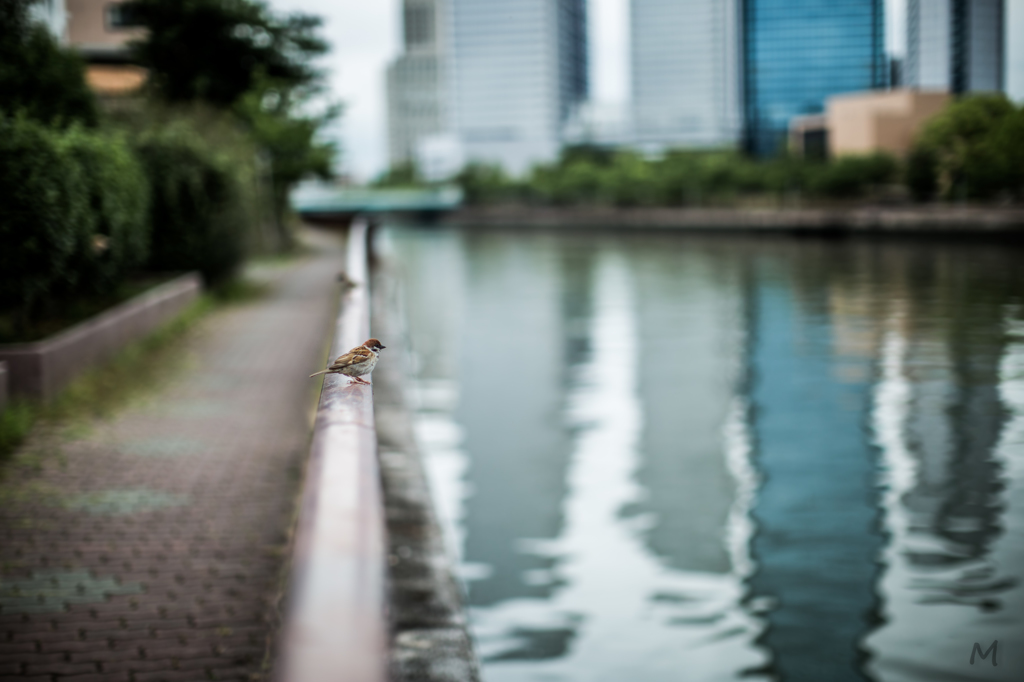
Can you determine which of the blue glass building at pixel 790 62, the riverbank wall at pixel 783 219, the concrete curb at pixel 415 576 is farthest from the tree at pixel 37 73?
the blue glass building at pixel 790 62

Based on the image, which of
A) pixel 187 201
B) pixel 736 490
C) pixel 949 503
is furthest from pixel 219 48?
pixel 949 503

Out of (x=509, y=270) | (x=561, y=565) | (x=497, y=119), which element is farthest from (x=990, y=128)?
(x=497, y=119)

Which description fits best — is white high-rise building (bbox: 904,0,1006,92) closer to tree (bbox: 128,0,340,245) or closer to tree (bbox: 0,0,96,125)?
tree (bbox: 128,0,340,245)

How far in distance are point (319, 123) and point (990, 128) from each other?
3413 centimetres

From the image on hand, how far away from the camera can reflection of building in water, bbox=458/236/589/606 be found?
8930 mm

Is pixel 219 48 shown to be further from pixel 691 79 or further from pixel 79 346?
pixel 691 79

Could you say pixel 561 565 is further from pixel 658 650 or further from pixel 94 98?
pixel 94 98

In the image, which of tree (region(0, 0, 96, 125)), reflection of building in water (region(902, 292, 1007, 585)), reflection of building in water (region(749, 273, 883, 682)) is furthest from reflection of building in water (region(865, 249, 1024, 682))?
tree (region(0, 0, 96, 125))

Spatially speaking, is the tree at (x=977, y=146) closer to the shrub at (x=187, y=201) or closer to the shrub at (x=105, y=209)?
the shrub at (x=187, y=201)

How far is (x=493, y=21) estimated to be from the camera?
178125mm

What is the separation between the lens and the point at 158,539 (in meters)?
5.94

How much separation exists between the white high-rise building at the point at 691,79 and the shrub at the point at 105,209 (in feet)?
528

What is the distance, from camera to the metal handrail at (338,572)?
62.3 inches

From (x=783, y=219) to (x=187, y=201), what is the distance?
2349 inches
